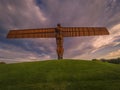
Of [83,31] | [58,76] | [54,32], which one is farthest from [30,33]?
[58,76]

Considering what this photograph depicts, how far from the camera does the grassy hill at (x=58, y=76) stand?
19.4 m

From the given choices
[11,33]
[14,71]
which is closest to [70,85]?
[14,71]

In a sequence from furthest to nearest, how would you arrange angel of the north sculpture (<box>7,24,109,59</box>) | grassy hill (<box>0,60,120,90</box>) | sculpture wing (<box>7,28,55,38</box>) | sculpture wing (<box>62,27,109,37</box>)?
1. sculpture wing (<box>7,28,55,38</box>)
2. sculpture wing (<box>62,27,109,37</box>)
3. angel of the north sculpture (<box>7,24,109,59</box>)
4. grassy hill (<box>0,60,120,90</box>)

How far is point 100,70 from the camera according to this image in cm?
2519

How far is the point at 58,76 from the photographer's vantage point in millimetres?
22797

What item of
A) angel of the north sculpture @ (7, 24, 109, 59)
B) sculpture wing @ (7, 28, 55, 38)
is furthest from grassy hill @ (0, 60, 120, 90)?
sculpture wing @ (7, 28, 55, 38)

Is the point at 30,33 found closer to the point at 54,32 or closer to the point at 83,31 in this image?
the point at 54,32

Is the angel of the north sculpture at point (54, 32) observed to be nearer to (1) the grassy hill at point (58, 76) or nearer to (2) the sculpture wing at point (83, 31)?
(2) the sculpture wing at point (83, 31)

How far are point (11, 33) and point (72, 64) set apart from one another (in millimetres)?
13509

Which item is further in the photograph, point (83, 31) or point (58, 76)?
point (83, 31)

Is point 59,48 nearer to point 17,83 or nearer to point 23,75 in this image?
point 23,75

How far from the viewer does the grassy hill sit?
63.6 feet

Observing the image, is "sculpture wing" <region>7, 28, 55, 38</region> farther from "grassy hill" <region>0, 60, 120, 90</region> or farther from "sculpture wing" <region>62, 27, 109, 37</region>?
"grassy hill" <region>0, 60, 120, 90</region>

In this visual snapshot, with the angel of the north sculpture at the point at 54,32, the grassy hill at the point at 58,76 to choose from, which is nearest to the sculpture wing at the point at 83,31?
the angel of the north sculpture at the point at 54,32
